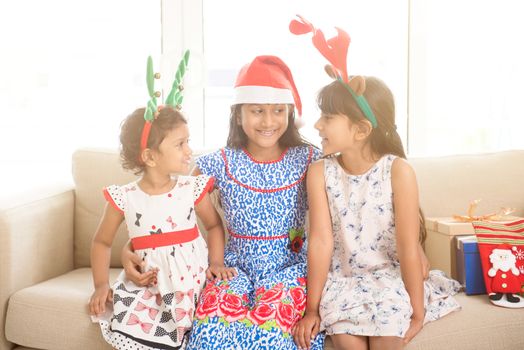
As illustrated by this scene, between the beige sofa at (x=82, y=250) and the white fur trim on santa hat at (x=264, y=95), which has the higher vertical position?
the white fur trim on santa hat at (x=264, y=95)

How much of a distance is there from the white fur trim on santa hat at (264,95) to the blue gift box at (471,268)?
2.39 feet

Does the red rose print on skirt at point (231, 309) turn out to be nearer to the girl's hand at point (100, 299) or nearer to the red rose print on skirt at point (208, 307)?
the red rose print on skirt at point (208, 307)

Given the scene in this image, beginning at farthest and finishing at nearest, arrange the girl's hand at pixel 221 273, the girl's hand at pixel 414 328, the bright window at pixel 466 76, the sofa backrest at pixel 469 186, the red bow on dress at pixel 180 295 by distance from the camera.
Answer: the bright window at pixel 466 76 < the sofa backrest at pixel 469 186 < the girl's hand at pixel 221 273 < the red bow on dress at pixel 180 295 < the girl's hand at pixel 414 328

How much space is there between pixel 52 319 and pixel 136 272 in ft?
1.04

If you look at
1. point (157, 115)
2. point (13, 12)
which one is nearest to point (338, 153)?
point (157, 115)

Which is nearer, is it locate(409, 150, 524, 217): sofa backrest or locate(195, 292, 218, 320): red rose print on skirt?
locate(195, 292, 218, 320): red rose print on skirt

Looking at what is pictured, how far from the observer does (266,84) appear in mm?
2053

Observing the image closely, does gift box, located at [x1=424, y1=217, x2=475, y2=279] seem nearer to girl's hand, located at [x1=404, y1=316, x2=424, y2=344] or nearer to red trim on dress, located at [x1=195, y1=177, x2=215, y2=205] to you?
girl's hand, located at [x1=404, y1=316, x2=424, y2=344]

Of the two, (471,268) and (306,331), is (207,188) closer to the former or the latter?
(306,331)

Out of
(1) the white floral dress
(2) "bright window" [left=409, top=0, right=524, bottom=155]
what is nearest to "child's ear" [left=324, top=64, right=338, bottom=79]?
(1) the white floral dress

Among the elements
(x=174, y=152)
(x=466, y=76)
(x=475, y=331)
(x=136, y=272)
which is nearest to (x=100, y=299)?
(x=136, y=272)

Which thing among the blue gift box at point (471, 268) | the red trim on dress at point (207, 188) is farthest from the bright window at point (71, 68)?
the blue gift box at point (471, 268)

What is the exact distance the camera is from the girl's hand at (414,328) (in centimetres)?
176

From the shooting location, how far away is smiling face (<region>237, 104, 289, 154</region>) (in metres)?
2.07
